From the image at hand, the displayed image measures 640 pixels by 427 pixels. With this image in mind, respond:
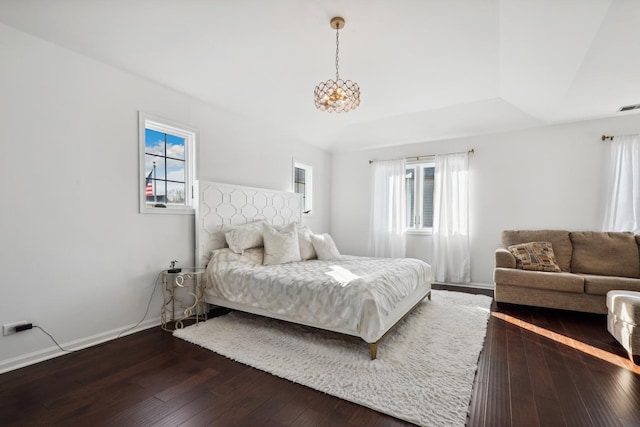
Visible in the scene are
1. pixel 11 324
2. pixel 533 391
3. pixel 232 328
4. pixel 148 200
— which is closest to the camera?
pixel 533 391

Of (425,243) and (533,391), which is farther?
(425,243)

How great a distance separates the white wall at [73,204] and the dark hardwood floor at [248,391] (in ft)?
1.32

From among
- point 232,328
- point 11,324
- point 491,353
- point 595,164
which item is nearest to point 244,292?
point 232,328

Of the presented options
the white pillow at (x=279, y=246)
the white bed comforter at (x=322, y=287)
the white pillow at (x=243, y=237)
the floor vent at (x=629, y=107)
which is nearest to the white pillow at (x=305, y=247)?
the white pillow at (x=279, y=246)

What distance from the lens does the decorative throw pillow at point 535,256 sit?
3708 mm

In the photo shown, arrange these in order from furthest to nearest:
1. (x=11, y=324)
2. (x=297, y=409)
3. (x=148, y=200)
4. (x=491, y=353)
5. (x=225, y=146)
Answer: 1. (x=225, y=146)
2. (x=148, y=200)
3. (x=491, y=353)
4. (x=11, y=324)
5. (x=297, y=409)

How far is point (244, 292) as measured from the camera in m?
3.01

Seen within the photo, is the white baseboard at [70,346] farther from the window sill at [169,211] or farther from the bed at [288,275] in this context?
Answer: the window sill at [169,211]

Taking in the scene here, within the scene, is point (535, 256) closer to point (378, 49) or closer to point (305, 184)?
point (378, 49)

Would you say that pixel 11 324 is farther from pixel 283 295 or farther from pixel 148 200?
pixel 283 295

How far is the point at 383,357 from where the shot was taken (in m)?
2.34

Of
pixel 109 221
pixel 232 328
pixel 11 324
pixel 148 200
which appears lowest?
pixel 232 328

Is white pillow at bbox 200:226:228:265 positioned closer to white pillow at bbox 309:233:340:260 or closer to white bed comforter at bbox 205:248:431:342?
white bed comforter at bbox 205:248:431:342

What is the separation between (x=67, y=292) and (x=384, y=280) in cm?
278
